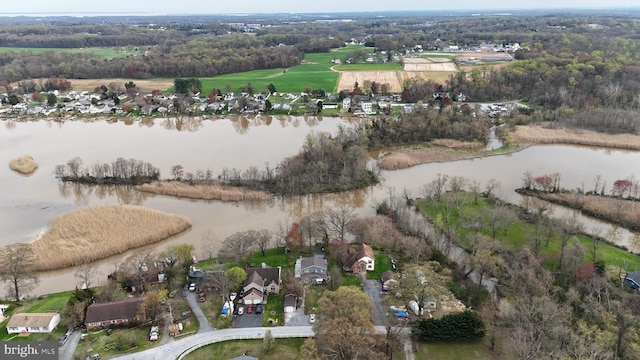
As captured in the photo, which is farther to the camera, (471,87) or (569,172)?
(471,87)

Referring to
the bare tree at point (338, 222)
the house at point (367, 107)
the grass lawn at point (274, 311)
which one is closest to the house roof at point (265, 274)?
the grass lawn at point (274, 311)

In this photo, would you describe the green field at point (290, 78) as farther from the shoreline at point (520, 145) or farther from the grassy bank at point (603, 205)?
the grassy bank at point (603, 205)

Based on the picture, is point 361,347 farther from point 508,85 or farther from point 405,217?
point 508,85

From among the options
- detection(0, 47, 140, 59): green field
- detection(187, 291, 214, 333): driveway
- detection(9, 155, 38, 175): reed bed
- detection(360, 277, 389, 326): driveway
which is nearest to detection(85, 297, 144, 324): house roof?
detection(187, 291, 214, 333): driveway

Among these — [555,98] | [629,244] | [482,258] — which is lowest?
[629,244]

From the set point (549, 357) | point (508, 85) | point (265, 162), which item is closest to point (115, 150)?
point (265, 162)

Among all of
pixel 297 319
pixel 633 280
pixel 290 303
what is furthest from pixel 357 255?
pixel 633 280

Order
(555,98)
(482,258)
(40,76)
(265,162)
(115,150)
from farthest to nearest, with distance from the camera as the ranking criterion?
(40,76) < (555,98) < (115,150) < (265,162) < (482,258)

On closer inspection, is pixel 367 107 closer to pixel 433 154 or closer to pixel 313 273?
pixel 433 154

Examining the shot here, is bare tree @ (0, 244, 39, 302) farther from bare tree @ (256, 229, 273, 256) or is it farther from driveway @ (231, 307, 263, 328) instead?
bare tree @ (256, 229, 273, 256)
